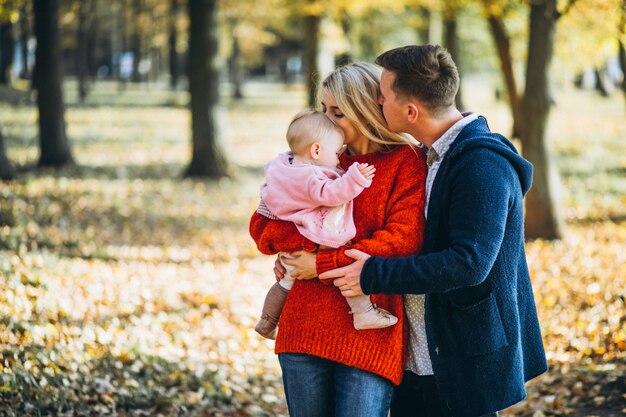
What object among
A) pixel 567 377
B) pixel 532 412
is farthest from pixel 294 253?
pixel 567 377

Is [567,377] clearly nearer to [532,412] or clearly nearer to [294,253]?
[532,412]

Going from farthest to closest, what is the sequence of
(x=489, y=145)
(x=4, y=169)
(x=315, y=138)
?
(x=4, y=169) → (x=315, y=138) → (x=489, y=145)

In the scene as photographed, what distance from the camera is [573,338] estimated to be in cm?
687

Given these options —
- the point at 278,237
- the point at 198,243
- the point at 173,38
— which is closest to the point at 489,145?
the point at 278,237

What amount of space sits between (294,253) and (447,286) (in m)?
0.68

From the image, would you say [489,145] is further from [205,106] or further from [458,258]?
[205,106]

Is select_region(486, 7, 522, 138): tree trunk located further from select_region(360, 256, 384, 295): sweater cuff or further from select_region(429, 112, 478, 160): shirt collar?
select_region(360, 256, 384, 295): sweater cuff

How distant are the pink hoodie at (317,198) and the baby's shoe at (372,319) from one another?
0.29 meters

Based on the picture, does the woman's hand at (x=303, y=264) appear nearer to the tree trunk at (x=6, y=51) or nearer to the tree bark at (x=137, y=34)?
the tree bark at (x=137, y=34)

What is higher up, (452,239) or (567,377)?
(452,239)

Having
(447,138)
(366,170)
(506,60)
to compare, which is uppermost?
(506,60)

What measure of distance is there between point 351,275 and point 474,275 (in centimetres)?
47

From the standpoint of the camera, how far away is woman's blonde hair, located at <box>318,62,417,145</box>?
302cm

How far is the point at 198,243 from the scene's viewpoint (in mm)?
11031
